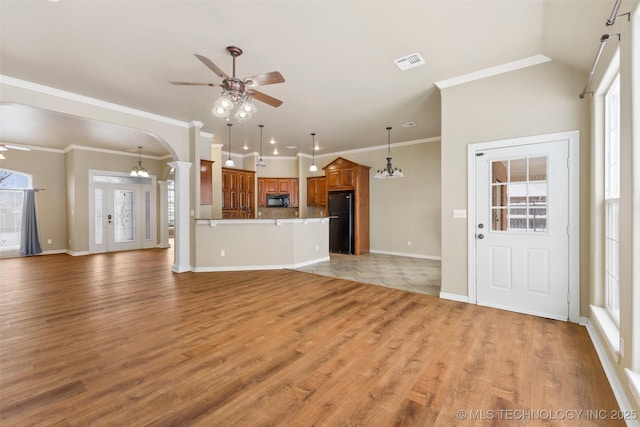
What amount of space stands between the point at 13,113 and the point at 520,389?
822 cm

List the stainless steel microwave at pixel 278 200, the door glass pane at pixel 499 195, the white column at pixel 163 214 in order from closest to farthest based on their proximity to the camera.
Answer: the door glass pane at pixel 499 195 → the stainless steel microwave at pixel 278 200 → the white column at pixel 163 214

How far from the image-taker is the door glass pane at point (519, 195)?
3.21 meters

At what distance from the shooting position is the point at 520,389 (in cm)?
192

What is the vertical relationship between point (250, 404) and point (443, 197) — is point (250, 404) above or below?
below

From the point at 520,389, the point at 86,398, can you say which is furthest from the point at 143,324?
the point at 520,389

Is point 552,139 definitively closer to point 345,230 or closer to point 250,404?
point 250,404

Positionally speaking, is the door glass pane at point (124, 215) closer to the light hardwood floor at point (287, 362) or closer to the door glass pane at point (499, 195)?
the light hardwood floor at point (287, 362)

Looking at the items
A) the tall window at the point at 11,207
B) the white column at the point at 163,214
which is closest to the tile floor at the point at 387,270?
the white column at the point at 163,214

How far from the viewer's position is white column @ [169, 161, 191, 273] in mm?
5492

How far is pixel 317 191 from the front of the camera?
8484mm

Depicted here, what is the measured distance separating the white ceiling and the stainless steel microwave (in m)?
4.28

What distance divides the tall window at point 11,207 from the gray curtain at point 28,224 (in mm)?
148

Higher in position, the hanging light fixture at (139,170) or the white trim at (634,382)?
the hanging light fixture at (139,170)

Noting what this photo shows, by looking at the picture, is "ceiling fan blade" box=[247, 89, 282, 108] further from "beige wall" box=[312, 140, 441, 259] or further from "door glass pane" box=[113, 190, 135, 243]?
"door glass pane" box=[113, 190, 135, 243]
